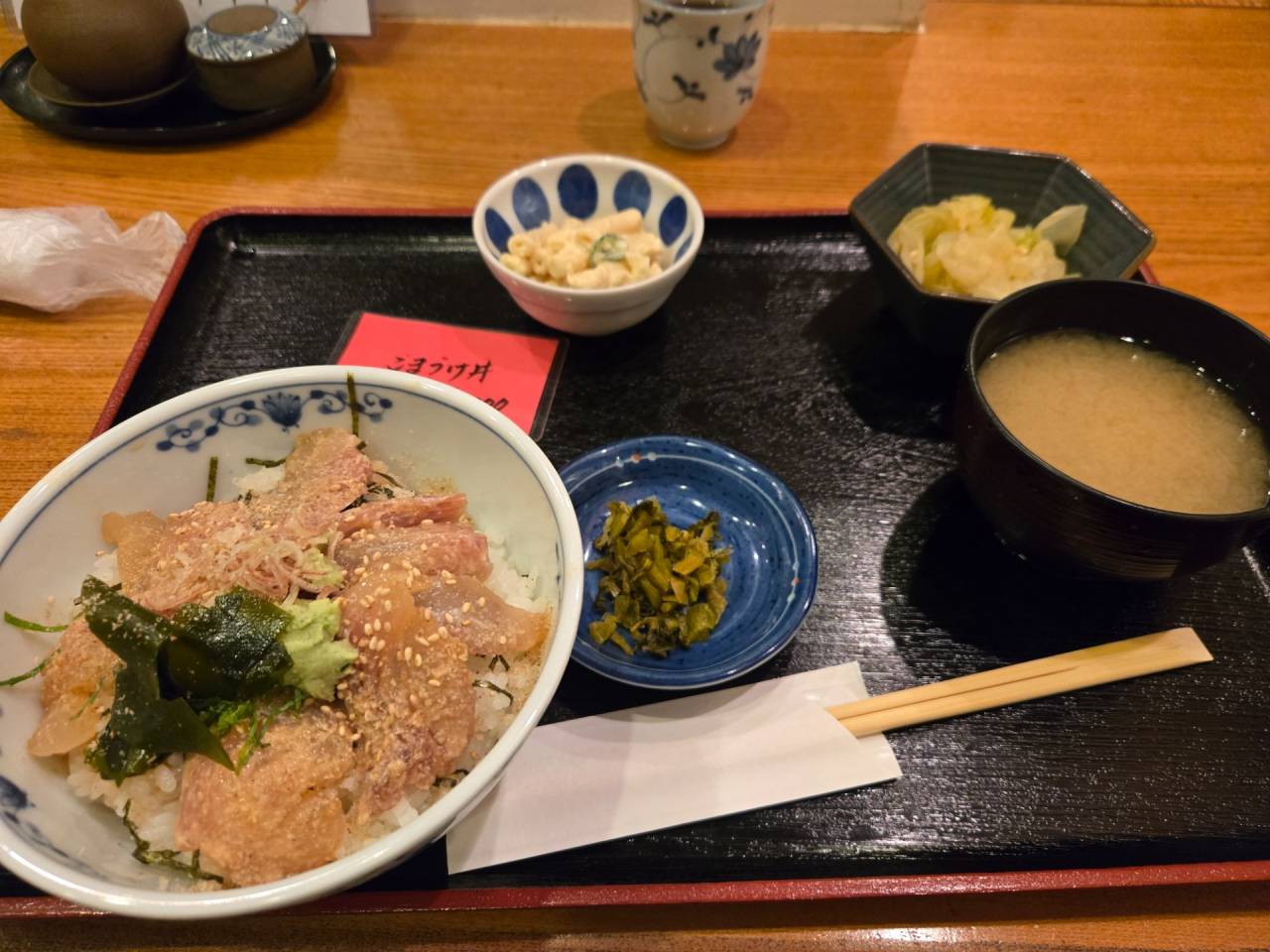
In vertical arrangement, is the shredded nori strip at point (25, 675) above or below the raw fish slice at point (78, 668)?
below

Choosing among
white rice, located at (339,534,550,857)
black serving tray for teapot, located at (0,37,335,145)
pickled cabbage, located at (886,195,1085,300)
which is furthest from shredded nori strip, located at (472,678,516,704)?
black serving tray for teapot, located at (0,37,335,145)

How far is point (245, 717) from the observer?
1021mm

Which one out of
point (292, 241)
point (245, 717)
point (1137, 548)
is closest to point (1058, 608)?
point (1137, 548)

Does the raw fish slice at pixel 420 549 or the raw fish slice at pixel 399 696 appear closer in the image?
the raw fish slice at pixel 399 696

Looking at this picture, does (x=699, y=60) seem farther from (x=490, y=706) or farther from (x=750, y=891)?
(x=750, y=891)

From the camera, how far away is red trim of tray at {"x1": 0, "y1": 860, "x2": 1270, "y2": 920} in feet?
3.67

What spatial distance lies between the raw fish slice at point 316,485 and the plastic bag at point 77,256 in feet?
3.58

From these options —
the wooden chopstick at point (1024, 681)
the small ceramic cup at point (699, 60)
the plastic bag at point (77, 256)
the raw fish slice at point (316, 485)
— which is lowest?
the wooden chopstick at point (1024, 681)

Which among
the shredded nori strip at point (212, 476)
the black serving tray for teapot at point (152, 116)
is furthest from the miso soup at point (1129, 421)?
the black serving tray for teapot at point (152, 116)

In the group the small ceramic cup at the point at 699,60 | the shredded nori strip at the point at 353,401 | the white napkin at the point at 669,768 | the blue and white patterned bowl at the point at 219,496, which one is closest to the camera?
the blue and white patterned bowl at the point at 219,496

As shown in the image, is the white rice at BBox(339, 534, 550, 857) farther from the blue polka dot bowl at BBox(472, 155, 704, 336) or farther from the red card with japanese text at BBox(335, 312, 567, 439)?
the blue polka dot bowl at BBox(472, 155, 704, 336)

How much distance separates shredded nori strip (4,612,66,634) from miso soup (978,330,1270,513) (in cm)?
162

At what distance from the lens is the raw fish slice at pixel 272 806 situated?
936 millimetres

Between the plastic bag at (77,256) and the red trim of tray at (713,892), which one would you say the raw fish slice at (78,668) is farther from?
the plastic bag at (77,256)
